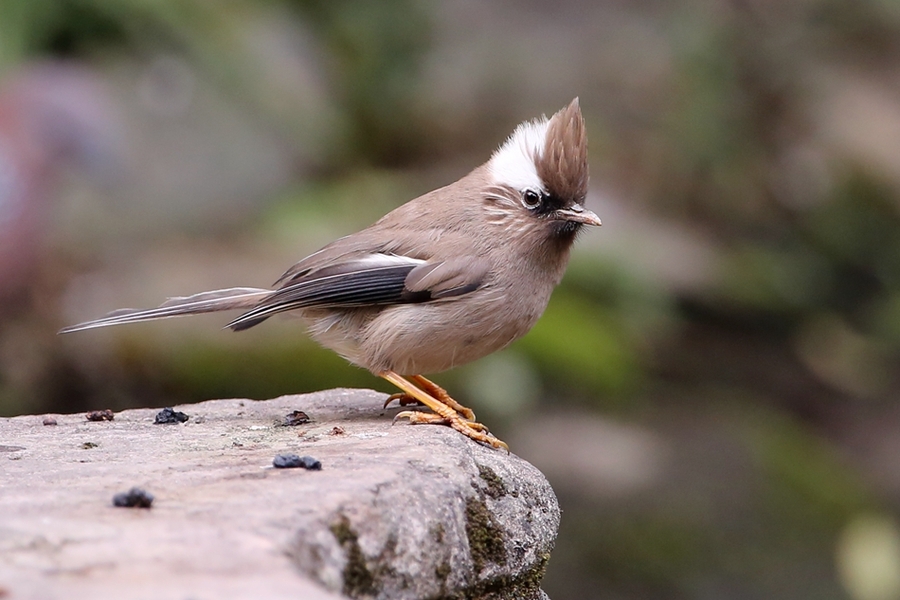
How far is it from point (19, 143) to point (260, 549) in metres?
8.50

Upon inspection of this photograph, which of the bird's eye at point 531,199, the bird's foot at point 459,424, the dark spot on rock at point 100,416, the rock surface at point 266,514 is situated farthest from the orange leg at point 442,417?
the dark spot on rock at point 100,416

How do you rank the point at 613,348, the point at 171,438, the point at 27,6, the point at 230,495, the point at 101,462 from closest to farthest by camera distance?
the point at 230,495
the point at 101,462
the point at 171,438
the point at 613,348
the point at 27,6

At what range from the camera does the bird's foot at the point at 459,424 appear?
16.7 ft

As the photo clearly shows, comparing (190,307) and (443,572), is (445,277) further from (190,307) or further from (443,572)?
(443,572)

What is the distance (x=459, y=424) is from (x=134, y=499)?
2012 millimetres

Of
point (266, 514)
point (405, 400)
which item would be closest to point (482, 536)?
point (266, 514)

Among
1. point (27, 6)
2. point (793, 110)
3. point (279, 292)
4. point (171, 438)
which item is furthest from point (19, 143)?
point (793, 110)

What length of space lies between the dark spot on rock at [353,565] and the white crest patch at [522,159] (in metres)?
2.92

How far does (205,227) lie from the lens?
1157 centimetres

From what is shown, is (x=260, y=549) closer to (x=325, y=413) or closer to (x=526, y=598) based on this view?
(x=526, y=598)

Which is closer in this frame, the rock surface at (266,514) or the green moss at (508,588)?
the rock surface at (266,514)

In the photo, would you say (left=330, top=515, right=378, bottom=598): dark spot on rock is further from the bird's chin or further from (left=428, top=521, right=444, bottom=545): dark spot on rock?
the bird's chin

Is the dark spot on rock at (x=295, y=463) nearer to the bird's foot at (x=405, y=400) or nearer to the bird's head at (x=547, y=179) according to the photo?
the bird's foot at (x=405, y=400)

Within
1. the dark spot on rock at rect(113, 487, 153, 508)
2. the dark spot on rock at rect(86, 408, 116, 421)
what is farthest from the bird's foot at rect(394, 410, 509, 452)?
the dark spot on rock at rect(113, 487, 153, 508)
